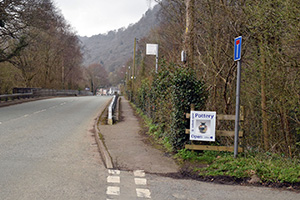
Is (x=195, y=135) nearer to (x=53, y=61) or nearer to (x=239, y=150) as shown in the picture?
(x=239, y=150)

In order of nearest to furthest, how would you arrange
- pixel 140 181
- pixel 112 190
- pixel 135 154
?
pixel 112 190 < pixel 140 181 < pixel 135 154

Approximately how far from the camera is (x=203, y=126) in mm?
7738

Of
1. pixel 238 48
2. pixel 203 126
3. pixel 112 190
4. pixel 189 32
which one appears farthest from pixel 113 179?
pixel 189 32

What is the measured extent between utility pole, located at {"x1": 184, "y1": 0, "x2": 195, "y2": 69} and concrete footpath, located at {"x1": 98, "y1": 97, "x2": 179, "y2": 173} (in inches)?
123

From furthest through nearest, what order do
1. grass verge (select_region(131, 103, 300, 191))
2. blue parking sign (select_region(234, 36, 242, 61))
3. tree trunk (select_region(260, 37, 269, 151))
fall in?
tree trunk (select_region(260, 37, 269, 151)) → blue parking sign (select_region(234, 36, 242, 61)) → grass verge (select_region(131, 103, 300, 191))

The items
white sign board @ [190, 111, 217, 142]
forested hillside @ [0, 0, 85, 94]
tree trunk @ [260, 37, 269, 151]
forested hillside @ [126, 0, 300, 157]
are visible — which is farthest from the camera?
forested hillside @ [0, 0, 85, 94]

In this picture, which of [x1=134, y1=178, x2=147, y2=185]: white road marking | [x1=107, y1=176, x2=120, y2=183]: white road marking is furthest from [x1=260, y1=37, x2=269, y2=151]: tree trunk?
[x1=107, y1=176, x2=120, y2=183]: white road marking

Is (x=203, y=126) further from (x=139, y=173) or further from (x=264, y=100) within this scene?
(x=264, y=100)

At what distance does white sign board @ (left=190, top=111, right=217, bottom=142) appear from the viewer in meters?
7.66

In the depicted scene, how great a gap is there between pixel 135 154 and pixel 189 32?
14.3ft

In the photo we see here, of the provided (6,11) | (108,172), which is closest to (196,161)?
(108,172)

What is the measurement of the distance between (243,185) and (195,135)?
1999mm

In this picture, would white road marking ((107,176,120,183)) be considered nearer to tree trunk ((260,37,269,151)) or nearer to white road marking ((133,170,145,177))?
white road marking ((133,170,145,177))

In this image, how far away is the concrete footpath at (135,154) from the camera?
23.9ft
